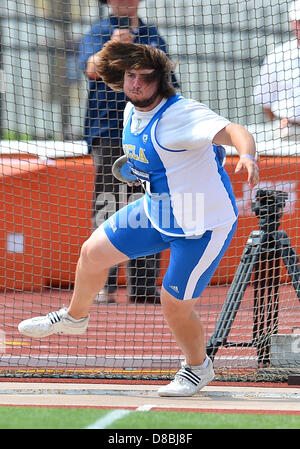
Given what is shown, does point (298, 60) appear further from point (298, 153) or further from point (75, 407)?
point (75, 407)

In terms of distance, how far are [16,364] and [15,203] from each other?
112 inches

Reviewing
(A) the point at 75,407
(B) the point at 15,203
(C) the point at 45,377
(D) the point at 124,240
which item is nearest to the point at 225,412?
(A) the point at 75,407

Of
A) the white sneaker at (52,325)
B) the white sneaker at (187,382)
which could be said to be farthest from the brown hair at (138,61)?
the white sneaker at (187,382)

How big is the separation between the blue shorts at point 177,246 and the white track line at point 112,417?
627 millimetres

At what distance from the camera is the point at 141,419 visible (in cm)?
421

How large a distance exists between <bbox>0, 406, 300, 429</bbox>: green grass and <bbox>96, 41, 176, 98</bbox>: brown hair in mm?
1659

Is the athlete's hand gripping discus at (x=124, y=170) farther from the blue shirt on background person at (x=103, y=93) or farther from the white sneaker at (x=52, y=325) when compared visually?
the blue shirt on background person at (x=103, y=93)

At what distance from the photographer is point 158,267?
8055 millimetres

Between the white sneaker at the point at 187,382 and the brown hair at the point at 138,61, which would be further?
the white sneaker at the point at 187,382

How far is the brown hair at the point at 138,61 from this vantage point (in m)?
4.74

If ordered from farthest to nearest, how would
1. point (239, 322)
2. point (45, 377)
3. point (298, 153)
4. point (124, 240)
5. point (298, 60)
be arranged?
point (298, 153), point (239, 322), point (298, 60), point (45, 377), point (124, 240)

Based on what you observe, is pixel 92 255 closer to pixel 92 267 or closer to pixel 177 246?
pixel 92 267

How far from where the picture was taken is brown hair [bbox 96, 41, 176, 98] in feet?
15.6

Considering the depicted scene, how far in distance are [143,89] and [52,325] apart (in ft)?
4.63
